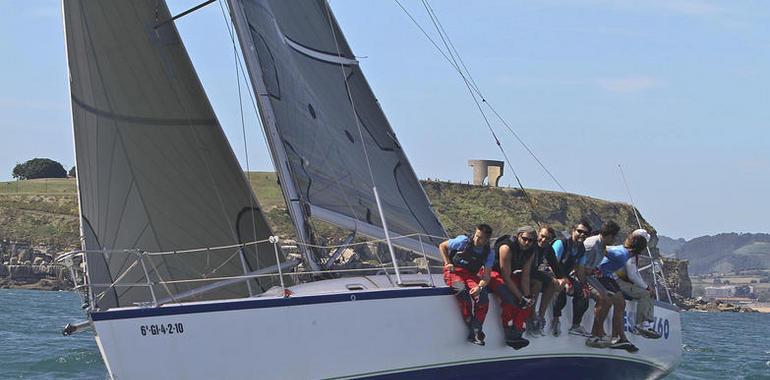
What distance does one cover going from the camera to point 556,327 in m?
14.4

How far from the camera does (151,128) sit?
49.0 ft

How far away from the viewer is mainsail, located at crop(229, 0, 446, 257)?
1514 cm

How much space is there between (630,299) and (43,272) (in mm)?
65804

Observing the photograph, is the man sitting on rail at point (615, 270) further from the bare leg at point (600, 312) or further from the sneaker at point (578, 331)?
the sneaker at point (578, 331)

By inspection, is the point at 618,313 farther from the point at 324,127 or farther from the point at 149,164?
the point at 149,164

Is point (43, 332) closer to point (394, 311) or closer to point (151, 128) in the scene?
point (151, 128)

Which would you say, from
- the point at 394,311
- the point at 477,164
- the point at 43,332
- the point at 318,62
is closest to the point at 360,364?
the point at 394,311

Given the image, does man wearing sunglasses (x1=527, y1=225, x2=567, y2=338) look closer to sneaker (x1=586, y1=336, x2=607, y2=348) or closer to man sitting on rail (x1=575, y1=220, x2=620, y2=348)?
man sitting on rail (x1=575, y1=220, x2=620, y2=348)

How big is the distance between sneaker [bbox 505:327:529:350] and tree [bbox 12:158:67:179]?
107564mm

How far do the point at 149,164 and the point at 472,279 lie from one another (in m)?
3.85

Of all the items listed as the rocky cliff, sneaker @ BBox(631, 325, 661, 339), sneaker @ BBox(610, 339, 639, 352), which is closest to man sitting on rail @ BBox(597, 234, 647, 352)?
sneaker @ BBox(610, 339, 639, 352)

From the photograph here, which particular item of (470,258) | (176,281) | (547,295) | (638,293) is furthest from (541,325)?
(176,281)

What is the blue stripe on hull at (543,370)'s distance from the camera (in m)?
13.1

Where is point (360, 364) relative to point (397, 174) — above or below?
below
